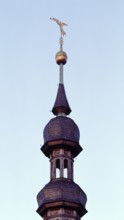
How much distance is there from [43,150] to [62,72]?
31.0 ft

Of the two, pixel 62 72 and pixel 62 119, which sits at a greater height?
pixel 62 72

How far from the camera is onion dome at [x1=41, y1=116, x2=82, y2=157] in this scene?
5366 centimetres

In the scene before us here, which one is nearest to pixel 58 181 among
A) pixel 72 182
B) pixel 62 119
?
pixel 72 182

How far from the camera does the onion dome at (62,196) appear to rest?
1969 inches

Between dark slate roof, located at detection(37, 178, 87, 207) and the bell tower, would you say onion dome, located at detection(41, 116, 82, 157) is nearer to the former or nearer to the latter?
the bell tower

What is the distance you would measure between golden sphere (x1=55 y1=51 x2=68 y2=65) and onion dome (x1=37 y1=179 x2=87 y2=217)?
13512 mm

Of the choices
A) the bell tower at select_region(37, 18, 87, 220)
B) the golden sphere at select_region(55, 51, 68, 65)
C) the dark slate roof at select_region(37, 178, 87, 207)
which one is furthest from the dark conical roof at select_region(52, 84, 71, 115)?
the dark slate roof at select_region(37, 178, 87, 207)

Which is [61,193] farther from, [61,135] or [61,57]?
[61,57]

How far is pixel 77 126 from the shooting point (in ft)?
183

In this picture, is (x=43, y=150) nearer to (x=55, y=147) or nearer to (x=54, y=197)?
(x=55, y=147)

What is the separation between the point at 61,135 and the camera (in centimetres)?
5375

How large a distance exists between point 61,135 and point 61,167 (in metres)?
2.76

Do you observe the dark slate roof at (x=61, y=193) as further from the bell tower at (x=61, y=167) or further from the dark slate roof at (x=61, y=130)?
the dark slate roof at (x=61, y=130)

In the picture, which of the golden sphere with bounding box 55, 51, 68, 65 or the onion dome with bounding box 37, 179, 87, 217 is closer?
the onion dome with bounding box 37, 179, 87, 217
